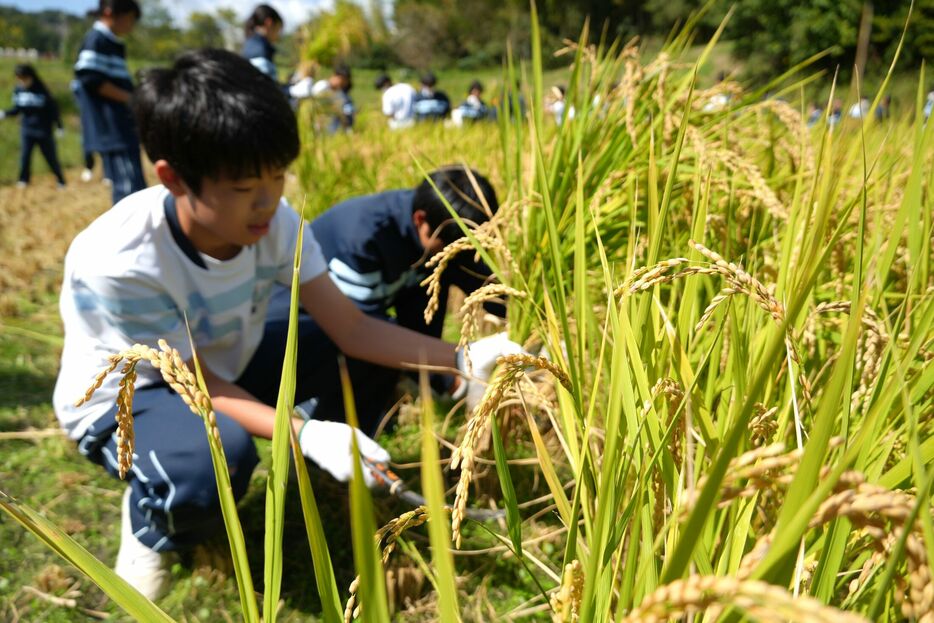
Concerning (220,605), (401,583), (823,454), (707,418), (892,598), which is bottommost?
(220,605)

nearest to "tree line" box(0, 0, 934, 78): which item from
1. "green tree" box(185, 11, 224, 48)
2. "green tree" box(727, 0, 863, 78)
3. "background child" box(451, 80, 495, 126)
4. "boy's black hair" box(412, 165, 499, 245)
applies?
"green tree" box(727, 0, 863, 78)

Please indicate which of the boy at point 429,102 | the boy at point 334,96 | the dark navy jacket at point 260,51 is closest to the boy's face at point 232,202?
the boy at point 334,96

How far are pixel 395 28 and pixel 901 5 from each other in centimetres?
3134

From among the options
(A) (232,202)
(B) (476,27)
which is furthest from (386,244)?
(B) (476,27)

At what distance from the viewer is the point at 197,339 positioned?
4.81 ft

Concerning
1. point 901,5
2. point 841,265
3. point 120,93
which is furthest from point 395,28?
point 841,265

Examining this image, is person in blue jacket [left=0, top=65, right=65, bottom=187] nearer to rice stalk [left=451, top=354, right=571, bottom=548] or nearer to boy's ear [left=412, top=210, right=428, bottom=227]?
boy's ear [left=412, top=210, right=428, bottom=227]

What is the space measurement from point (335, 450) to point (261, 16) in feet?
12.8

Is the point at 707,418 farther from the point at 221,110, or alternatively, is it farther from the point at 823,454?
the point at 221,110

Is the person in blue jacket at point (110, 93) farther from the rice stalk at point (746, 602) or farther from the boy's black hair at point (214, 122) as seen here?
the rice stalk at point (746, 602)

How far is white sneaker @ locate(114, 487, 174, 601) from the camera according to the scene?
1.29 meters

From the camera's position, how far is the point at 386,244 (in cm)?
192

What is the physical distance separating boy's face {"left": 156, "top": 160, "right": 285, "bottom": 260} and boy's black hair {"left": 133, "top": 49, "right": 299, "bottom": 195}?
2 cm

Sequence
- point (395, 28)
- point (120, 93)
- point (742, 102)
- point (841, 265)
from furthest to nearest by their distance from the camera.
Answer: point (395, 28) → point (120, 93) → point (742, 102) → point (841, 265)
